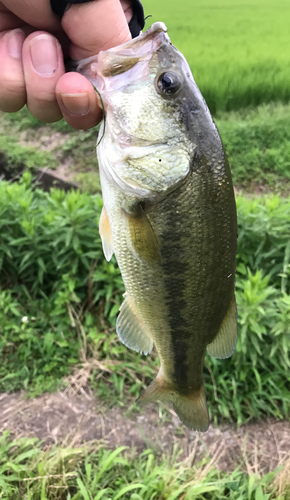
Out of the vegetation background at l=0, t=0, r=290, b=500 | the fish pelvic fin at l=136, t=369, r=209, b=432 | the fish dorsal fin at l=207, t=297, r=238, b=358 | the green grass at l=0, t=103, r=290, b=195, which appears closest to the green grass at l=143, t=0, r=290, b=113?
the green grass at l=0, t=103, r=290, b=195

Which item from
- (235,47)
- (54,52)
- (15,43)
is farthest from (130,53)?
(235,47)

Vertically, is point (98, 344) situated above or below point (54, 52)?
below

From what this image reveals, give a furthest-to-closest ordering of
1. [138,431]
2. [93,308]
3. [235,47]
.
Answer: [235,47] → [93,308] → [138,431]

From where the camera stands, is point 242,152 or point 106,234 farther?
point 242,152

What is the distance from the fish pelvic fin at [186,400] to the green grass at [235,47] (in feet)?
14.7

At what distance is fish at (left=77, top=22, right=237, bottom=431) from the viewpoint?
1045mm

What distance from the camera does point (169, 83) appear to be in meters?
1.03

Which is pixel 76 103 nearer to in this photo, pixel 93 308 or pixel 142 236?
pixel 142 236

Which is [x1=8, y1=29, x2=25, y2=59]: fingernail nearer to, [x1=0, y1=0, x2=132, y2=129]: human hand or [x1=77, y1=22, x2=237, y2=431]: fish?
[x1=0, y1=0, x2=132, y2=129]: human hand

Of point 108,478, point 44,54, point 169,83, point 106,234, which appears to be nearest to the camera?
point 169,83

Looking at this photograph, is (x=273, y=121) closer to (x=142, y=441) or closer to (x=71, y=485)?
(x=142, y=441)

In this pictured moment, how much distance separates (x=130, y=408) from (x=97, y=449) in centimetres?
39

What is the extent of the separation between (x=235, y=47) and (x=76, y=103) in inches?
193

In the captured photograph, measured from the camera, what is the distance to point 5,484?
1.91 meters
